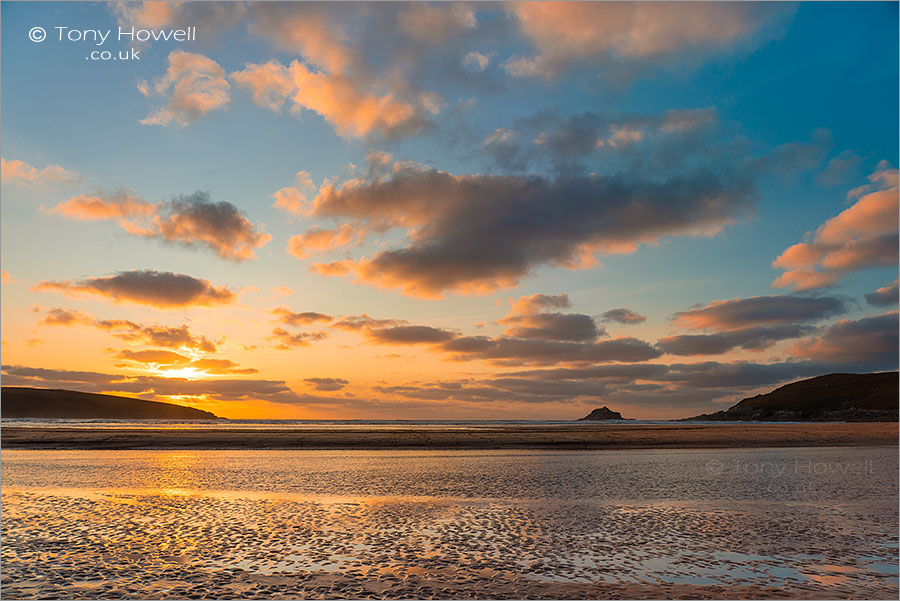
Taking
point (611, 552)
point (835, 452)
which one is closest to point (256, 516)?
point (611, 552)

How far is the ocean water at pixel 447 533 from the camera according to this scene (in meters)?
10.9

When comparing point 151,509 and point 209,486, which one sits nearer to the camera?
point 151,509

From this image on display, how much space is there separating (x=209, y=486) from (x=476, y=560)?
17.1 m

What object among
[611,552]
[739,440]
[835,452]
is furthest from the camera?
[739,440]

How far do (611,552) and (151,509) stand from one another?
15610 mm

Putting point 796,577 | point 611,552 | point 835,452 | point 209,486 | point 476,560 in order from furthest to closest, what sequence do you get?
point 835,452 → point 209,486 → point 611,552 → point 476,560 → point 796,577

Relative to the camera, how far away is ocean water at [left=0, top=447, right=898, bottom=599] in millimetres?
Answer: 10852

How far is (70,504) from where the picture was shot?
19.6 metres

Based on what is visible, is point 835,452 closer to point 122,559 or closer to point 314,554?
point 314,554

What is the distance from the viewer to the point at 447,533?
15.2 meters

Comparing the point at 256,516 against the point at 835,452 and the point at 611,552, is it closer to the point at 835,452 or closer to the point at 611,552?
the point at 611,552

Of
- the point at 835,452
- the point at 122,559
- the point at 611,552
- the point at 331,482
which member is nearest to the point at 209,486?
the point at 331,482

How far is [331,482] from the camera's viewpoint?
1019 inches

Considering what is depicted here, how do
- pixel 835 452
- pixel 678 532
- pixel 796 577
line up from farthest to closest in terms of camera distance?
pixel 835 452
pixel 678 532
pixel 796 577
